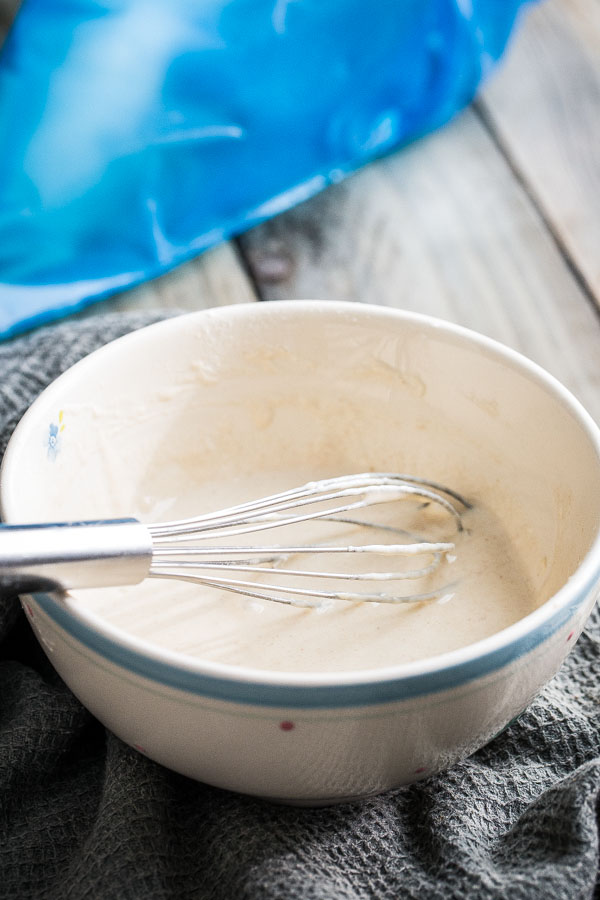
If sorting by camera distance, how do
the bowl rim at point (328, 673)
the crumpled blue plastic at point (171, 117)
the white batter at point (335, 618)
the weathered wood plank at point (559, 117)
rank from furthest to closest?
the weathered wood plank at point (559, 117) → the crumpled blue plastic at point (171, 117) → the white batter at point (335, 618) → the bowl rim at point (328, 673)

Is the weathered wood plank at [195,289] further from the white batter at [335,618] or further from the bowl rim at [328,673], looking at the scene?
the bowl rim at [328,673]

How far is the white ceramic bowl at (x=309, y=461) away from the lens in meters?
0.30

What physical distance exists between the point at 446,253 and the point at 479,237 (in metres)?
0.03

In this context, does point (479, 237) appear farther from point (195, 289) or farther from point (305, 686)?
point (305, 686)

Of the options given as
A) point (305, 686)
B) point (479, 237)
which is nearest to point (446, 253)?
point (479, 237)

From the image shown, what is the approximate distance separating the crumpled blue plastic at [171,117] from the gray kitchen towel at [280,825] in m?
0.33

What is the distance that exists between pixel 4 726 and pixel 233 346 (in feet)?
0.63

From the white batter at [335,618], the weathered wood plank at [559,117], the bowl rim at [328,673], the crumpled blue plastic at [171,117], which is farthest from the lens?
the weathered wood plank at [559,117]

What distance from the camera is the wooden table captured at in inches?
27.7

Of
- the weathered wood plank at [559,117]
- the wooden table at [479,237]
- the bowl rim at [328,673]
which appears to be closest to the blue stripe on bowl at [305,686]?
the bowl rim at [328,673]

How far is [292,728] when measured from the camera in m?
0.30

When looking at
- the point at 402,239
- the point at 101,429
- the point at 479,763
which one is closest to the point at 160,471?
the point at 101,429

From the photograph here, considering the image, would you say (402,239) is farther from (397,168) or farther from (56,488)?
(56,488)

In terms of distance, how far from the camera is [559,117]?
86cm
